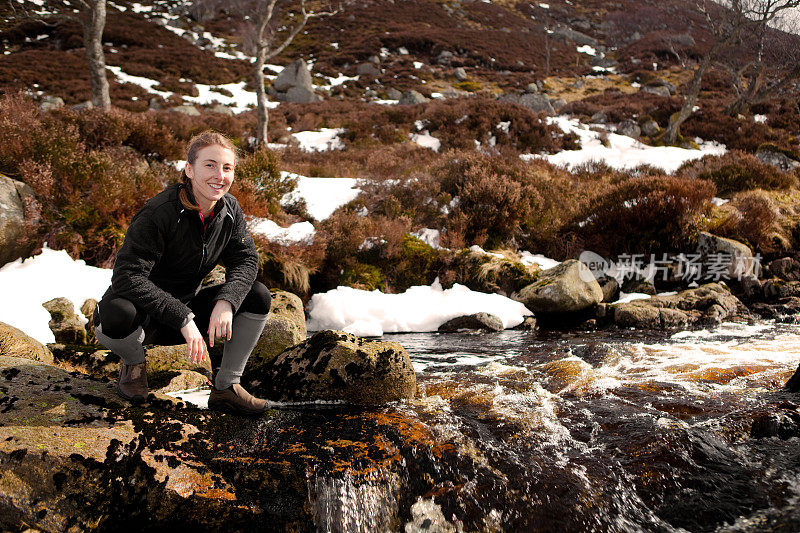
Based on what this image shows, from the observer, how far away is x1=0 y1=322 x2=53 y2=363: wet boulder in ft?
10.2

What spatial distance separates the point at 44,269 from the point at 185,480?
4.16 m

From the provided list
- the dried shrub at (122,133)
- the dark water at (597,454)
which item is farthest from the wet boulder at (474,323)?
the dried shrub at (122,133)

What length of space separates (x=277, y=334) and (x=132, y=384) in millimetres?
1697

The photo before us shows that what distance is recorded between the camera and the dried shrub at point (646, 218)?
907cm

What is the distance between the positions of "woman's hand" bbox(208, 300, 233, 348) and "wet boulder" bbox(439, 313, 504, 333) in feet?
15.2

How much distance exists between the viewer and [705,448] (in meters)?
2.60

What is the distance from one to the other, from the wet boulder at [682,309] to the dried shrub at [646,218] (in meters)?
1.51

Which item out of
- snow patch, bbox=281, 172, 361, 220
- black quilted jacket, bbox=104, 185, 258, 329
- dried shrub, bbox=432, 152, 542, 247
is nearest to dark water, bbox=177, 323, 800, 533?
black quilted jacket, bbox=104, 185, 258, 329

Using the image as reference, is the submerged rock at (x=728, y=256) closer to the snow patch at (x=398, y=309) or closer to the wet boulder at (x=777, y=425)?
the snow patch at (x=398, y=309)

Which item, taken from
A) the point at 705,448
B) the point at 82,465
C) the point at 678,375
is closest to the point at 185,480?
the point at 82,465

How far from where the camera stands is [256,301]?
264 cm

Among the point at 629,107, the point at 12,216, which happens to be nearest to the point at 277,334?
the point at 12,216

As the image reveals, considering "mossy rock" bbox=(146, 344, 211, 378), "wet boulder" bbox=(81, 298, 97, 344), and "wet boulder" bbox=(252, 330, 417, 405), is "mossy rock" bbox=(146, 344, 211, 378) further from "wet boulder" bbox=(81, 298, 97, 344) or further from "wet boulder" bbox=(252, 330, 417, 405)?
"wet boulder" bbox=(252, 330, 417, 405)

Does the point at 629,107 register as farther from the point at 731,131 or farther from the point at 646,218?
the point at 646,218
